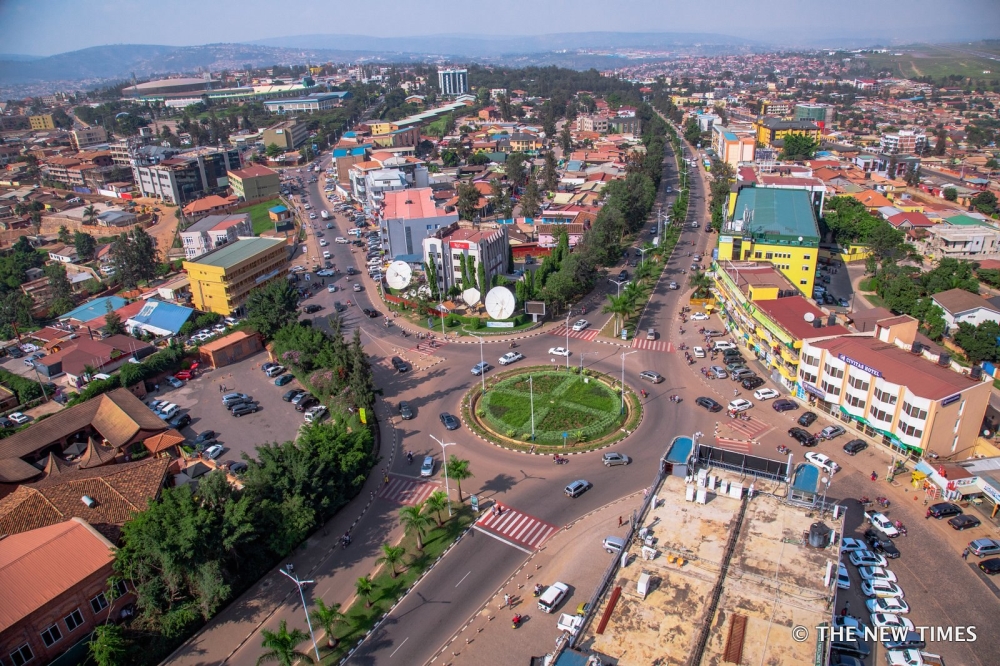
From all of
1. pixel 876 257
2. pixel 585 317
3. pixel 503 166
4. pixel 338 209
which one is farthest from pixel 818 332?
pixel 503 166

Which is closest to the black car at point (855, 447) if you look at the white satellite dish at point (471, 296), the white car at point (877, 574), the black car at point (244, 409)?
the white car at point (877, 574)

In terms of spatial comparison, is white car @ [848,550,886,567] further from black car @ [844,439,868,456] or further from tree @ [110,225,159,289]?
tree @ [110,225,159,289]

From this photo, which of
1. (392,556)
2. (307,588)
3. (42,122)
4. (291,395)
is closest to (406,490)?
(392,556)

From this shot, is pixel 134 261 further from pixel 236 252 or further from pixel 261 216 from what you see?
pixel 261 216

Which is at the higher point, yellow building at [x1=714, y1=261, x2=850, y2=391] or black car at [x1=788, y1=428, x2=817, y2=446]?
yellow building at [x1=714, y1=261, x2=850, y2=391]

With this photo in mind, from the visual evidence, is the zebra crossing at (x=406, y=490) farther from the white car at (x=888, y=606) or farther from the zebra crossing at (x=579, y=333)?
the zebra crossing at (x=579, y=333)

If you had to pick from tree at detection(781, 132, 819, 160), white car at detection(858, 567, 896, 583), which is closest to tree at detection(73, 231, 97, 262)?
white car at detection(858, 567, 896, 583)
